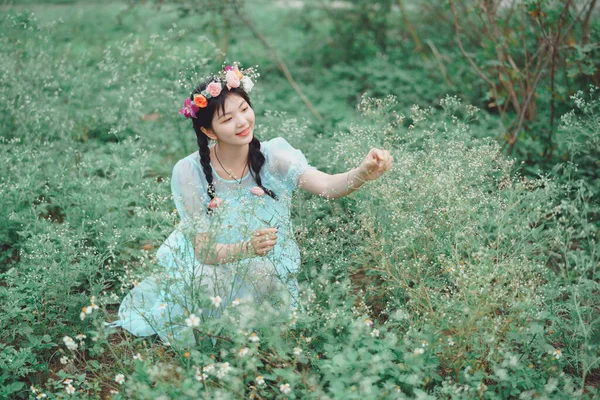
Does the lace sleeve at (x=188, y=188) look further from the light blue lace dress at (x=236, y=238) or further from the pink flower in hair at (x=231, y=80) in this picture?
the pink flower in hair at (x=231, y=80)

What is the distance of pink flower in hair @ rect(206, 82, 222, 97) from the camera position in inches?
115

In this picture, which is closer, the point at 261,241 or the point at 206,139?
the point at 261,241

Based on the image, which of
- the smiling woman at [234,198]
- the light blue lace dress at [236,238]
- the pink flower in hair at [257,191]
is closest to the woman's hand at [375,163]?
the smiling woman at [234,198]

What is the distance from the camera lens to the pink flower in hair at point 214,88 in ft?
9.61

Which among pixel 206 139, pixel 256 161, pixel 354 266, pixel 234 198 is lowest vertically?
pixel 354 266

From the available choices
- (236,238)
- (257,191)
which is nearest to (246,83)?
(257,191)

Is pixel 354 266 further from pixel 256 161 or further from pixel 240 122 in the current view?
pixel 240 122

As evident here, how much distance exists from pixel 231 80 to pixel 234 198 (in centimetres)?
65

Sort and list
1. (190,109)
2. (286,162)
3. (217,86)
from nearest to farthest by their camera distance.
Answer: (217,86) → (190,109) → (286,162)

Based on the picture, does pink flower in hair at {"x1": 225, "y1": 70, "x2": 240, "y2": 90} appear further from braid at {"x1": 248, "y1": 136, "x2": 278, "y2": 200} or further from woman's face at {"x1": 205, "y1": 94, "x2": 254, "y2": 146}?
braid at {"x1": 248, "y1": 136, "x2": 278, "y2": 200}

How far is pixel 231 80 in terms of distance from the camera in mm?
2986

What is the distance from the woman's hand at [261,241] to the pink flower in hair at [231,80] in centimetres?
80

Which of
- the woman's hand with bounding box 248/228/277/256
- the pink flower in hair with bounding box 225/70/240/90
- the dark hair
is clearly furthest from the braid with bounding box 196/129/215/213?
the woman's hand with bounding box 248/228/277/256

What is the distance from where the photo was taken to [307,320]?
253 centimetres
